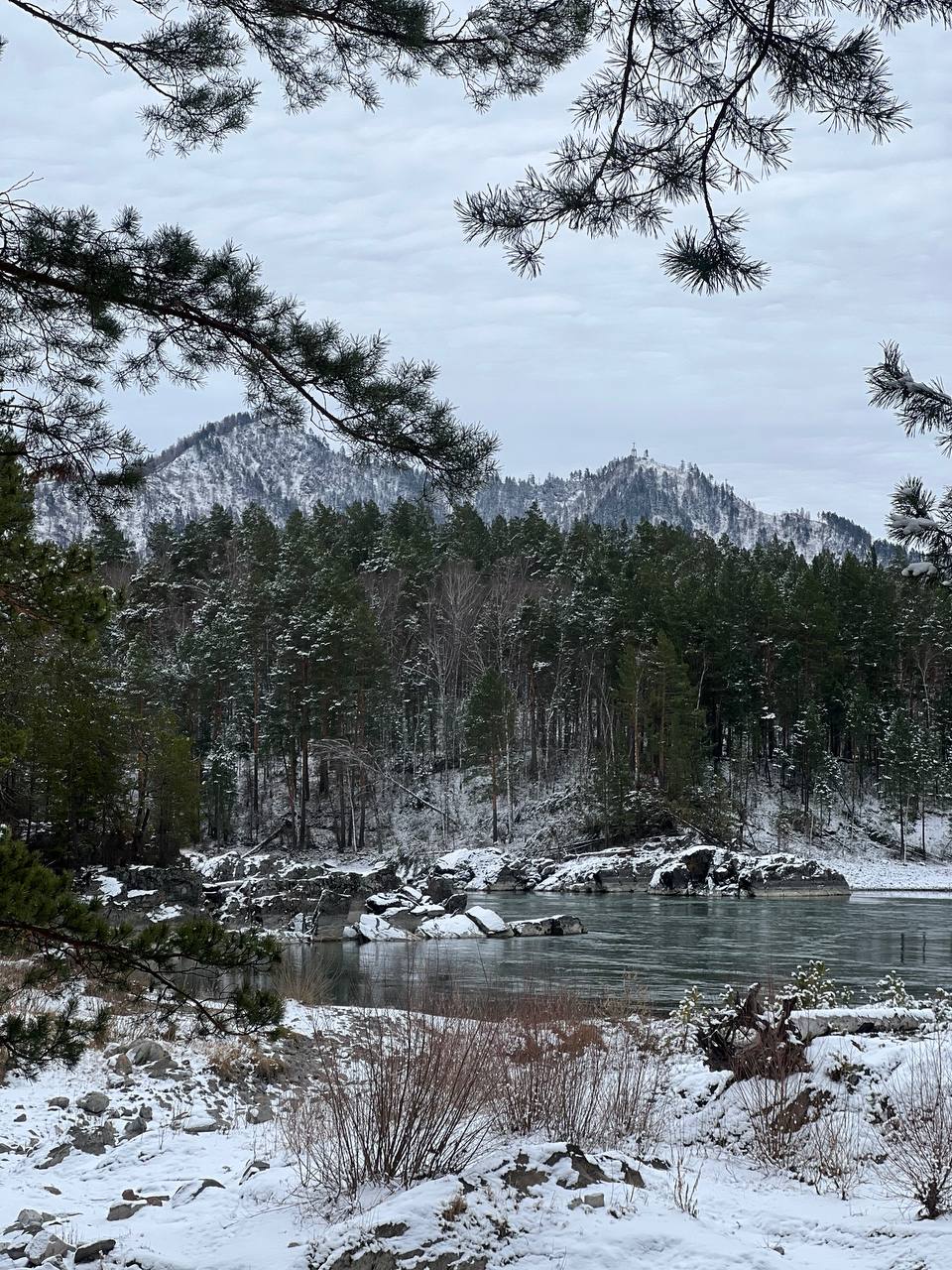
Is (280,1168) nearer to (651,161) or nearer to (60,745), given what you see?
(651,161)

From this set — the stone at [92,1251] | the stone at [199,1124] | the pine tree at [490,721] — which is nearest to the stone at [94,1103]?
the stone at [199,1124]

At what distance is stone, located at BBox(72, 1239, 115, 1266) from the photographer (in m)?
5.15

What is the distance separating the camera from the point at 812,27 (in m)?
3.82

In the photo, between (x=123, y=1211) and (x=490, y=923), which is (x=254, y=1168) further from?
(x=490, y=923)

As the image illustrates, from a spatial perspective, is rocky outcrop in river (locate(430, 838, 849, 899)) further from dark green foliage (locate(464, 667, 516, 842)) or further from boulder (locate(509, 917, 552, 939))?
boulder (locate(509, 917, 552, 939))

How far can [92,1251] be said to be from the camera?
520 cm

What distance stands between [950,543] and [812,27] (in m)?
2.85

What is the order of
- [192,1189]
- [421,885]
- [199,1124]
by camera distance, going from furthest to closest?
[421,885] → [199,1124] → [192,1189]

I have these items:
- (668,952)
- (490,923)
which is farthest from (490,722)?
(668,952)

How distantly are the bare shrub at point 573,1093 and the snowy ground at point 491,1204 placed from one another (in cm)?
24

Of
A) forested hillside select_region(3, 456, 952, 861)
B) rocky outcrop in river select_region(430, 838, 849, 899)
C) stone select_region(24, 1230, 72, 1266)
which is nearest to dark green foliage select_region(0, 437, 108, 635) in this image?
stone select_region(24, 1230, 72, 1266)

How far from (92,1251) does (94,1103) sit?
3.79m

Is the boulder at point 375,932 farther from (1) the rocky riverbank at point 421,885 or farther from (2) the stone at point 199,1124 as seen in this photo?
(2) the stone at point 199,1124

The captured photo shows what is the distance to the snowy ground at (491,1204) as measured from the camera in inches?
180
